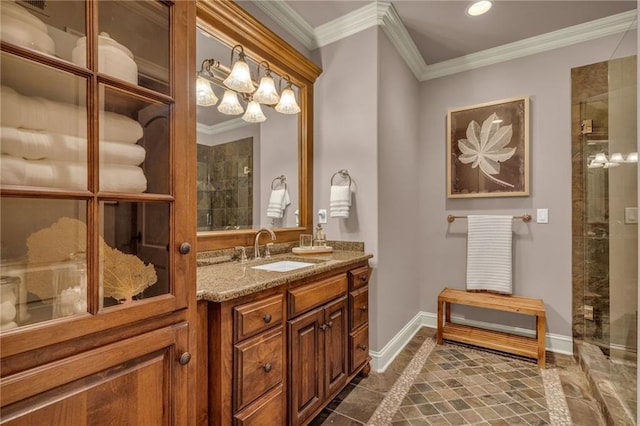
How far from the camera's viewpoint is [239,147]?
2.06m

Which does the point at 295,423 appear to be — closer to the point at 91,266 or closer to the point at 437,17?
the point at 91,266

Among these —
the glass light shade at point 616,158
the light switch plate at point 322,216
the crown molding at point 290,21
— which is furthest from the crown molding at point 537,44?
the light switch plate at point 322,216

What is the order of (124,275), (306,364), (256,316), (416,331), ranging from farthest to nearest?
(416,331) < (306,364) < (256,316) < (124,275)

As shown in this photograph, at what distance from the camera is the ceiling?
222cm

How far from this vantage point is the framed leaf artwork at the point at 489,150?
107 inches

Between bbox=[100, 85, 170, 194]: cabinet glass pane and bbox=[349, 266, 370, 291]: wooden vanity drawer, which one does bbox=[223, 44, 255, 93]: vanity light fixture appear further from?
bbox=[349, 266, 370, 291]: wooden vanity drawer

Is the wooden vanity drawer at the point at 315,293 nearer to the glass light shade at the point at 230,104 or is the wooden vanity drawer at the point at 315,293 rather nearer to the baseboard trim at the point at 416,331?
the baseboard trim at the point at 416,331

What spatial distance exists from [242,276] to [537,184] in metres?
2.67

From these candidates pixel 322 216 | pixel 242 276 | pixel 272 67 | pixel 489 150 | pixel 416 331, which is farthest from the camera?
pixel 416 331

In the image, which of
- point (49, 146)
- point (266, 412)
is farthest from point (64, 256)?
point (266, 412)

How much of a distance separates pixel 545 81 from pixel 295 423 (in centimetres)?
325

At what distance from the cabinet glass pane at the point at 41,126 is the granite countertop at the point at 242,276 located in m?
0.57

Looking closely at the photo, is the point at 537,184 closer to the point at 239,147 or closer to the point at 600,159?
the point at 600,159

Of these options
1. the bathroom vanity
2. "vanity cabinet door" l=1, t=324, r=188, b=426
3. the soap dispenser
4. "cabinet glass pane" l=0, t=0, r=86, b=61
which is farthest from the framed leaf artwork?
"cabinet glass pane" l=0, t=0, r=86, b=61
